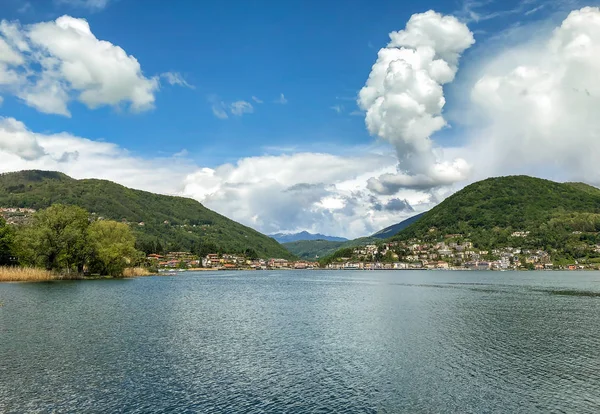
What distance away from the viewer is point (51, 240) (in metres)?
117

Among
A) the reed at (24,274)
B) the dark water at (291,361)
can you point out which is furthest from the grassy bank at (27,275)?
the dark water at (291,361)

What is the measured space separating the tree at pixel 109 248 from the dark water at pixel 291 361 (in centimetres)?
6991

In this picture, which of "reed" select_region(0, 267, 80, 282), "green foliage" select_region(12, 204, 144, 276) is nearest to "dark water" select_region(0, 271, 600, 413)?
"reed" select_region(0, 267, 80, 282)

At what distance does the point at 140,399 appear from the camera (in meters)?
27.5

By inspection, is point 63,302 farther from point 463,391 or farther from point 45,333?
point 463,391

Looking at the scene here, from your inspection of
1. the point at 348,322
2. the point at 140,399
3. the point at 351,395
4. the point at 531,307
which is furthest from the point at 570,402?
the point at 531,307

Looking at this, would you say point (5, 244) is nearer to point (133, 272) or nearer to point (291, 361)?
point (133, 272)

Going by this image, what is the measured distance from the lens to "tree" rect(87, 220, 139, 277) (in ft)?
449

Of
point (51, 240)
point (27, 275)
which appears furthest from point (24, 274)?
point (51, 240)

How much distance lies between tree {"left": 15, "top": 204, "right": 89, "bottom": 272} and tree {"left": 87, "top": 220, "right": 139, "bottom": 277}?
7353mm

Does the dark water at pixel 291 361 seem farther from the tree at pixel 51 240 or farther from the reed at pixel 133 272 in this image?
the reed at pixel 133 272

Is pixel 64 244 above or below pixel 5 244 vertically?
below

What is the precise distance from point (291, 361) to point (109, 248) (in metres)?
124

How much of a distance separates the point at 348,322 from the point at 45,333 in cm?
3930
